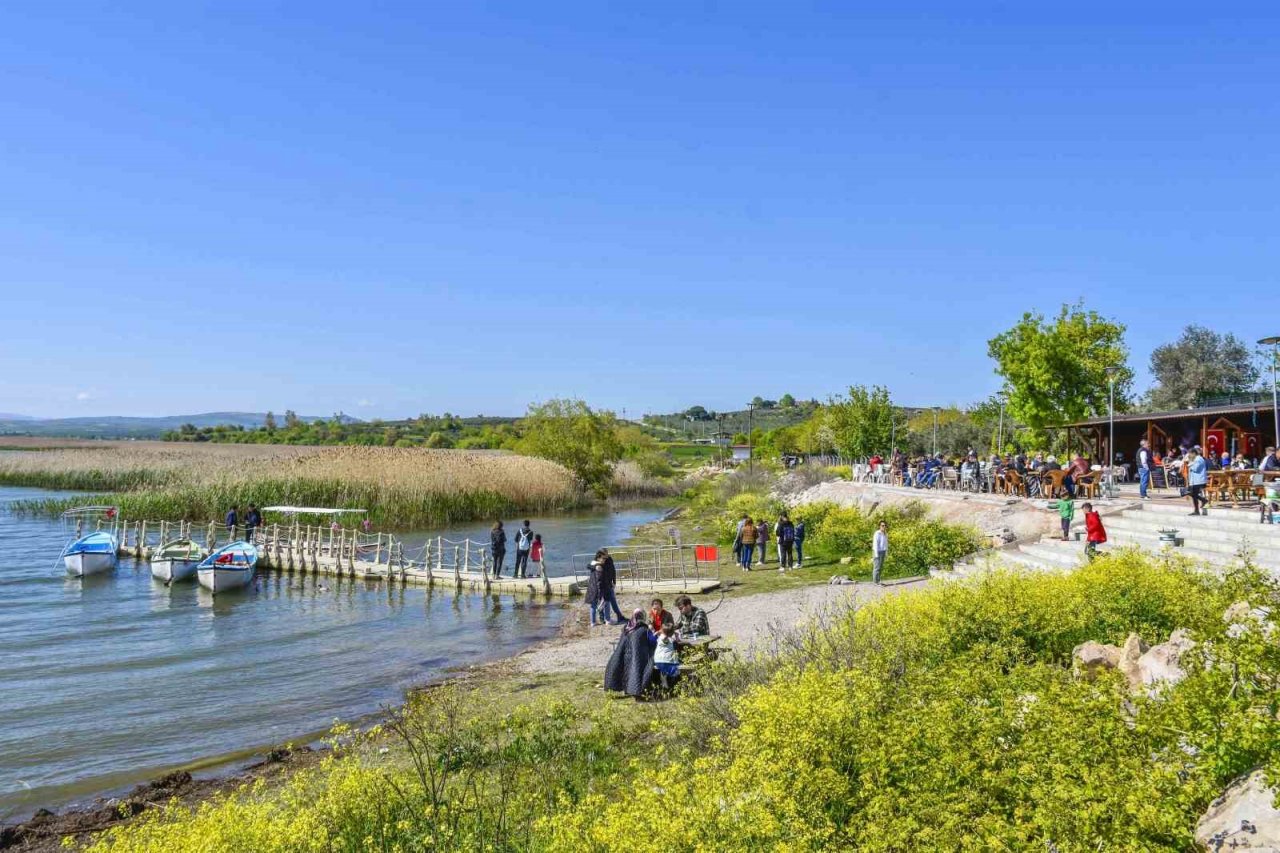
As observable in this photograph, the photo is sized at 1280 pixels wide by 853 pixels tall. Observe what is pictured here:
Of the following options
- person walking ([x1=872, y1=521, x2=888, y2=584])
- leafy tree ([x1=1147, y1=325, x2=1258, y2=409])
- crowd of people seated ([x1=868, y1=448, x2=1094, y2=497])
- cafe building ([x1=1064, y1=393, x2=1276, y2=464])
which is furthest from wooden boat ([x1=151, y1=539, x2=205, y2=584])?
leafy tree ([x1=1147, y1=325, x2=1258, y2=409])

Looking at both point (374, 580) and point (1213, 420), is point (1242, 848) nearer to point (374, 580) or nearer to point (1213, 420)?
point (374, 580)

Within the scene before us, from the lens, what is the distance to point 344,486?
41781mm

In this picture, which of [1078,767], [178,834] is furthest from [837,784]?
[178,834]

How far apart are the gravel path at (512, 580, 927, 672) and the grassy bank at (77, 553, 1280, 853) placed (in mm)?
6189


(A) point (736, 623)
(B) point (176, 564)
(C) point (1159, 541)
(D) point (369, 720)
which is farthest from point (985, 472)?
(B) point (176, 564)

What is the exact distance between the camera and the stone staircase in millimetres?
15289

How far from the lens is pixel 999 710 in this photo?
7.04 m

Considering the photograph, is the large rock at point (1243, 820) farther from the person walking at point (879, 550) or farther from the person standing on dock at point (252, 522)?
the person standing on dock at point (252, 522)

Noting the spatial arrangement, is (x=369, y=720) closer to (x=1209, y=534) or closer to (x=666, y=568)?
(x=666, y=568)

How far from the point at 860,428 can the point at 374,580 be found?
35222mm

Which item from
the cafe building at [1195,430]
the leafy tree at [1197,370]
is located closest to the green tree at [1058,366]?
the cafe building at [1195,430]

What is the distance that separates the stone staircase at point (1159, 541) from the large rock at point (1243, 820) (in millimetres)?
9259

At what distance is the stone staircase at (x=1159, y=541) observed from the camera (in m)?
15.3

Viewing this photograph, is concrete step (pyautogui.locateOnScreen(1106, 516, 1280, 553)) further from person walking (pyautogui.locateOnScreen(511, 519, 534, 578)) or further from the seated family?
person walking (pyautogui.locateOnScreen(511, 519, 534, 578))
